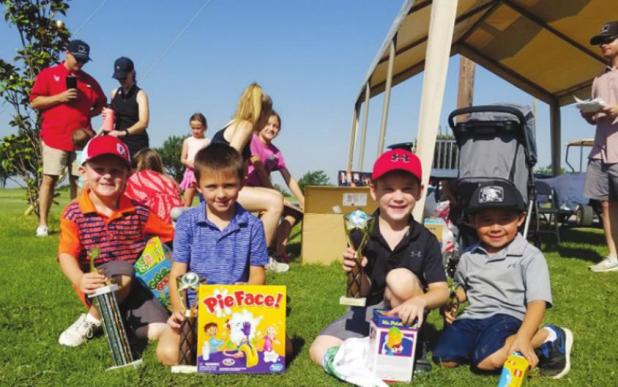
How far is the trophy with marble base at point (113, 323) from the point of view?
90.9 inches

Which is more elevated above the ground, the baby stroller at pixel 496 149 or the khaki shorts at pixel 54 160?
the baby stroller at pixel 496 149

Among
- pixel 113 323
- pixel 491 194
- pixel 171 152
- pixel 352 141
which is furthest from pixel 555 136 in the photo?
pixel 171 152

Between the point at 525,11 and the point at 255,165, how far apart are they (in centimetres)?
537

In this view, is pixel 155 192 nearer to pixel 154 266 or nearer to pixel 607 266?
pixel 154 266

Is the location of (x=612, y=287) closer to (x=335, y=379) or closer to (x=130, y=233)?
(x=335, y=379)

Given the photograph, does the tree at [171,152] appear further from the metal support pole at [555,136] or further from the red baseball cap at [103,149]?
the red baseball cap at [103,149]

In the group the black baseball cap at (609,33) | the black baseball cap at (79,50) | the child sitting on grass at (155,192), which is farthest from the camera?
the black baseball cap at (79,50)

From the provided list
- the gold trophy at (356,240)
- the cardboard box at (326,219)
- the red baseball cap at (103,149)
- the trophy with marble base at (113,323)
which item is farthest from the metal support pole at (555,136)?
the trophy with marble base at (113,323)

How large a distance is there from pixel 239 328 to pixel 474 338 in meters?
1.10

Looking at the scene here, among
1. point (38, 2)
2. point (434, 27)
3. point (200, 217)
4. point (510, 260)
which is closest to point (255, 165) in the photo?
point (434, 27)

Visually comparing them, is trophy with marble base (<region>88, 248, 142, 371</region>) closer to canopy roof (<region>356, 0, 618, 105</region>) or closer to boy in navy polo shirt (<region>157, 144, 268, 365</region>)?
boy in navy polo shirt (<region>157, 144, 268, 365</region>)

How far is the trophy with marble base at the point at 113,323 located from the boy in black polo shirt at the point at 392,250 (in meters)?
0.85

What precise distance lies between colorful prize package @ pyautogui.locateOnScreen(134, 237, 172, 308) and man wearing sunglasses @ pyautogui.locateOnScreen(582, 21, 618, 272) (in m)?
3.95

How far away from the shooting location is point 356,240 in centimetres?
242
